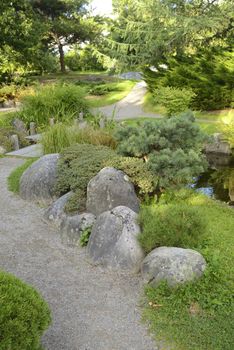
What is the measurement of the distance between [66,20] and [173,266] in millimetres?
26651

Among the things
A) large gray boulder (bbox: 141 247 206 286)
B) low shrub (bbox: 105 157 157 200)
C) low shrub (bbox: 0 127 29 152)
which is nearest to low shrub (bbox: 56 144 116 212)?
low shrub (bbox: 105 157 157 200)

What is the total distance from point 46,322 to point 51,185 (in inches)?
146

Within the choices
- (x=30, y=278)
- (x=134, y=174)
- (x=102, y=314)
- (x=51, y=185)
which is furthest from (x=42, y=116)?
(x=102, y=314)

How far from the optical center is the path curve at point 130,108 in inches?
620

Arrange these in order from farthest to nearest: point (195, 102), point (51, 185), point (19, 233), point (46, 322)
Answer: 1. point (195, 102)
2. point (51, 185)
3. point (19, 233)
4. point (46, 322)

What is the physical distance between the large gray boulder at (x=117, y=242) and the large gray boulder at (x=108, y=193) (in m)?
0.60

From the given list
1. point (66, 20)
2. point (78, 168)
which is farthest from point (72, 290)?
point (66, 20)

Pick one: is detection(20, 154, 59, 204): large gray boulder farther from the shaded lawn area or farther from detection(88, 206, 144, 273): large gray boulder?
the shaded lawn area

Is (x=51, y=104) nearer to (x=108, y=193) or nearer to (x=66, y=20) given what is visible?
(x=108, y=193)

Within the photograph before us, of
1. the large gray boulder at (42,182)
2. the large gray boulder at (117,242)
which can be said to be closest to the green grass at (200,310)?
the large gray boulder at (117,242)

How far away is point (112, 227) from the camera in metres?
4.40

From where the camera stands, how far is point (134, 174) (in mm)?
5629

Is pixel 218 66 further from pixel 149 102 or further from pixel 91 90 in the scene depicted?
pixel 91 90

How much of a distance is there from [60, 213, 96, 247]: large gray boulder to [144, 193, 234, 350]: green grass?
4.55 feet
